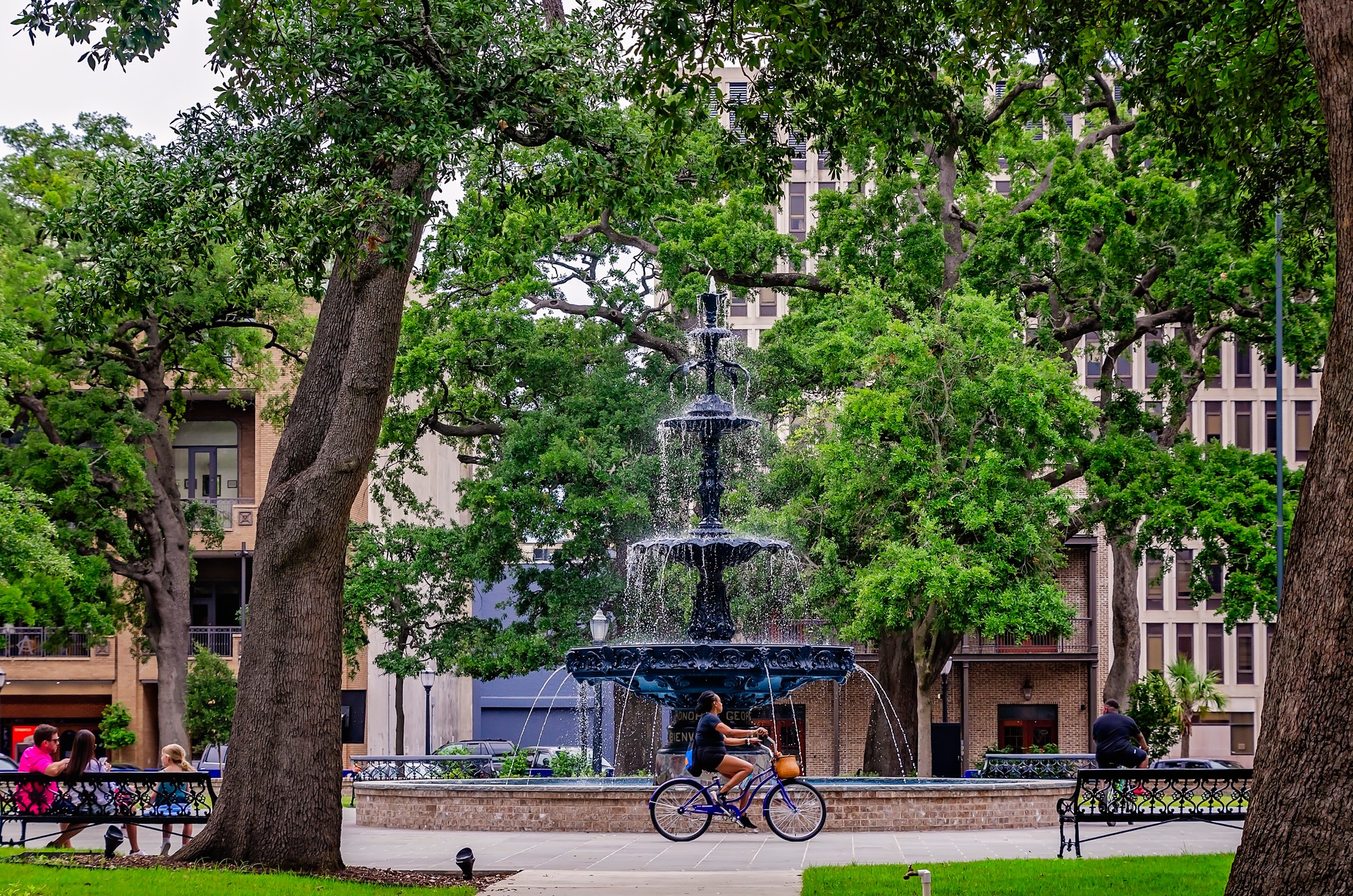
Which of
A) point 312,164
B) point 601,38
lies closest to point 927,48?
point 601,38

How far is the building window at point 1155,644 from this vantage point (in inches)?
2288

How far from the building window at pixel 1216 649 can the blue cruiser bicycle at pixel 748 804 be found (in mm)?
46398

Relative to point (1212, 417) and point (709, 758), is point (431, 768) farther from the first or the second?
point (1212, 417)

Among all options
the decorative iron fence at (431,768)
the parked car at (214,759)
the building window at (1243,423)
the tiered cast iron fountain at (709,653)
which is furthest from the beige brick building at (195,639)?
the building window at (1243,423)

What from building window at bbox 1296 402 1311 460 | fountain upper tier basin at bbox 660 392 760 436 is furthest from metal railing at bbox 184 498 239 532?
building window at bbox 1296 402 1311 460

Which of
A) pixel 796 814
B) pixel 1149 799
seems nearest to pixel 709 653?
pixel 796 814

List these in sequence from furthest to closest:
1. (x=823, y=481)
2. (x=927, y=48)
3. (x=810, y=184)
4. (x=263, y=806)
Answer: (x=810, y=184)
(x=823, y=481)
(x=927, y=48)
(x=263, y=806)

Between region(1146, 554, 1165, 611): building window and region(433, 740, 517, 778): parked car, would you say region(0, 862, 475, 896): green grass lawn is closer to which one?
region(433, 740, 517, 778): parked car

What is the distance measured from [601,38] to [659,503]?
56.1ft

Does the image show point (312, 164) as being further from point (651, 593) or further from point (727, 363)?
point (651, 593)

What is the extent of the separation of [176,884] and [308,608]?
9.10ft

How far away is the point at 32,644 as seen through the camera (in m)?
45.8

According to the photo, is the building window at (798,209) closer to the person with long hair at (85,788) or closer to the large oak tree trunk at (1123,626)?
the large oak tree trunk at (1123,626)

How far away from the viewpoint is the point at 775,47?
13477mm
